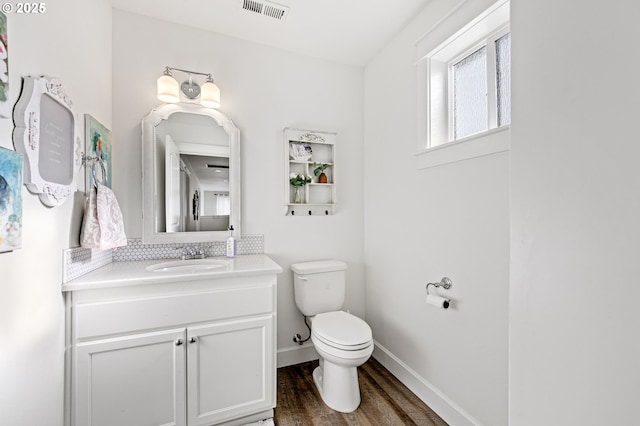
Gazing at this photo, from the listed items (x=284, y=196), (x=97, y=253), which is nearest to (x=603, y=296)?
(x=284, y=196)

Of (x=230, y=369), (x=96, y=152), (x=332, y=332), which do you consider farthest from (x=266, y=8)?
(x=230, y=369)

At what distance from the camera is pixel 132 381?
130 centimetres

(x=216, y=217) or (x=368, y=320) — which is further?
(x=368, y=320)

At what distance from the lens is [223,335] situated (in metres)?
1.46

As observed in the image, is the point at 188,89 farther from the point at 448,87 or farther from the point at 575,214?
the point at 575,214

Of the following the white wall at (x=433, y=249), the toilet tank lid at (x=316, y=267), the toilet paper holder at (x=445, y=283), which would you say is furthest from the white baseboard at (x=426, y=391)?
the toilet tank lid at (x=316, y=267)

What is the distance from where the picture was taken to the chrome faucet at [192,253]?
185 centimetres

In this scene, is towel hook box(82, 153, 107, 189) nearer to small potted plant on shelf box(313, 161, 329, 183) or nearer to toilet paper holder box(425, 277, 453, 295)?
small potted plant on shelf box(313, 161, 329, 183)

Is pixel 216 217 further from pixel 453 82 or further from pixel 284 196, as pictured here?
pixel 453 82

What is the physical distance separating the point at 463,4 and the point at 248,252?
6.62 ft

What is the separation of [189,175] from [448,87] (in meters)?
1.85

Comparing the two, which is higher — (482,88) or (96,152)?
(482,88)

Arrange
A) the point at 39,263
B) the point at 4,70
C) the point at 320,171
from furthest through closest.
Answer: the point at 320,171
the point at 39,263
the point at 4,70

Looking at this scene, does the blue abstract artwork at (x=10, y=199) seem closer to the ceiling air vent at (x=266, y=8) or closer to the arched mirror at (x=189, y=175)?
the arched mirror at (x=189, y=175)
